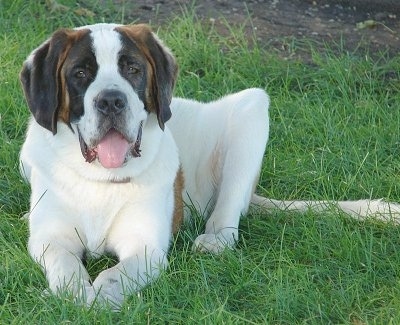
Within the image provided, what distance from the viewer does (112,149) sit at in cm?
503

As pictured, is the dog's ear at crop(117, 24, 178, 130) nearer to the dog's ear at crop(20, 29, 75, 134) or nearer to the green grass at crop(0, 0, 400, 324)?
the dog's ear at crop(20, 29, 75, 134)

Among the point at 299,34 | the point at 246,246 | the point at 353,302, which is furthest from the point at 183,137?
the point at 299,34

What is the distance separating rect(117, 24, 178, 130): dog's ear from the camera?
515 cm

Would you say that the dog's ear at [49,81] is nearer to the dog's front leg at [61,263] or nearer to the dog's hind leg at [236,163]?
the dog's front leg at [61,263]

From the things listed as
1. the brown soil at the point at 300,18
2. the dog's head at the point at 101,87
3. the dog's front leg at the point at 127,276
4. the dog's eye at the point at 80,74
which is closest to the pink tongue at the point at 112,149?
the dog's head at the point at 101,87

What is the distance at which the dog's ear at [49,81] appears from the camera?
5047 millimetres

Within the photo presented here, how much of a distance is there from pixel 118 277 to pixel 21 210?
3.75 feet

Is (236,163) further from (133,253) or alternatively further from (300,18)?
(300,18)

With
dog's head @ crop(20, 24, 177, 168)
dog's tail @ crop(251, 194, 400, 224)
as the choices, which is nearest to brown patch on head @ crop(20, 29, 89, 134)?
dog's head @ crop(20, 24, 177, 168)

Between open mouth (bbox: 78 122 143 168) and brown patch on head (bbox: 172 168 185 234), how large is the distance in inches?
A: 18.3

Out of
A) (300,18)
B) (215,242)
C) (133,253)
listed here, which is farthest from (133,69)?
(300,18)

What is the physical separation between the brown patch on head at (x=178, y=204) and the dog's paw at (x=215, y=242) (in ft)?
0.40

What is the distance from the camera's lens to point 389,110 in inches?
281

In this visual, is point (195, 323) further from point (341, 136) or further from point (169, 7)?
point (169, 7)
